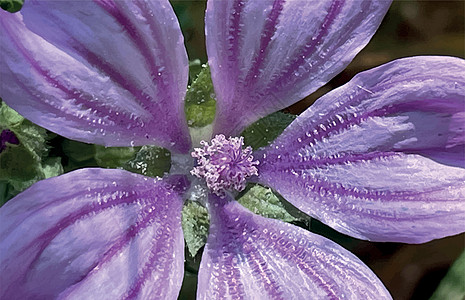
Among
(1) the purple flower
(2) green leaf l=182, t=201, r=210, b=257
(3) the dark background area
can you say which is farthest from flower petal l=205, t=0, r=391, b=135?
(3) the dark background area

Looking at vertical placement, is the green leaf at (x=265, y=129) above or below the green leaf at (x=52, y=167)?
below

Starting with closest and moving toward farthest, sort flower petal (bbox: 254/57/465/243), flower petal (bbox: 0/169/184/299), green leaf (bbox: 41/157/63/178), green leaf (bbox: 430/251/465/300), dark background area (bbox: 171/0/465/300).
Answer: flower petal (bbox: 0/169/184/299) → flower petal (bbox: 254/57/465/243) → green leaf (bbox: 41/157/63/178) → green leaf (bbox: 430/251/465/300) → dark background area (bbox: 171/0/465/300)

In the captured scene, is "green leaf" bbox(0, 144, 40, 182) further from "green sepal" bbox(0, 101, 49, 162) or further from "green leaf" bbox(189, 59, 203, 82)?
"green leaf" bbox(189, 59, 203, 82)

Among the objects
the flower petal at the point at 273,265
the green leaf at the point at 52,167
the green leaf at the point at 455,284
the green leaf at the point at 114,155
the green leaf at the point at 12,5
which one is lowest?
the green leaf at the point at 455,284

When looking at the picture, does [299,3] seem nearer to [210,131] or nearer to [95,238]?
[210,131]

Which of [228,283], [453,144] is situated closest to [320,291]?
[228,283]

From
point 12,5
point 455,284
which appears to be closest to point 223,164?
point 12,5

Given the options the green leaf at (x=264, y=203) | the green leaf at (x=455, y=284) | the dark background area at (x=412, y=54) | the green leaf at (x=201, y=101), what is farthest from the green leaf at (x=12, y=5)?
the green leaf at (x=455, y=284)

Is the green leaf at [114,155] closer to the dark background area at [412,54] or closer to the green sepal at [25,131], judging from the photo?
the green sepal at [25,131]
